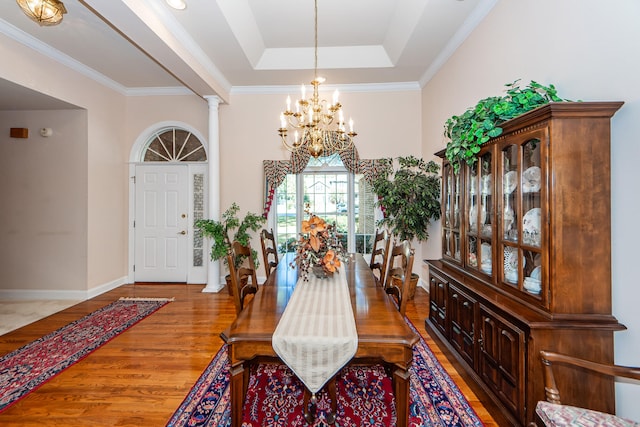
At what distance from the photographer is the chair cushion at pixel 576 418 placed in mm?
1095

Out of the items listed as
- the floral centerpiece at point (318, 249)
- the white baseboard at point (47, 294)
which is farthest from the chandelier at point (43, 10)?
the white baseboard at point (47, 294)

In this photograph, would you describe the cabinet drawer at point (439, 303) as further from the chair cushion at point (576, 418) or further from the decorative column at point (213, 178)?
the decorative column at point (213, 178)

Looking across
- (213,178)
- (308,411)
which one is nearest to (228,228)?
(213,178)

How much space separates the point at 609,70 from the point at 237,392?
2647mm

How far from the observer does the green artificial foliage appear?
371 centimetres

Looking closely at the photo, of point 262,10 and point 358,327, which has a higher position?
point 262,10

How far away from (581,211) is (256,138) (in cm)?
417

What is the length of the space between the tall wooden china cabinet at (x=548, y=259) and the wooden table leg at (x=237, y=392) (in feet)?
4.94

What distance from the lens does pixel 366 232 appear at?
4.70m

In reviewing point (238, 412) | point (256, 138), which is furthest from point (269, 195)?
point (238, 412)

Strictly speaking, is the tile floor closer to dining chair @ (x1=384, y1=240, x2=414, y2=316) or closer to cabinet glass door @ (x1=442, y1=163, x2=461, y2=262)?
dining chair @ (x1=384, y1=240, x2=414, y2=316)

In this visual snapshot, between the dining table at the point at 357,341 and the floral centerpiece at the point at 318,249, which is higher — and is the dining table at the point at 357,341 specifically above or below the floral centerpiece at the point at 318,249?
below

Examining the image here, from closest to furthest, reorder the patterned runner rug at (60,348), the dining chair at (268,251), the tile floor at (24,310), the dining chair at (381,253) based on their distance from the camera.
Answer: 1. the patterned runner rug at (60,348)
2. the dining chair at (381,253)
3. the dining chair at (268,251)
4. the tile floor at (24,310)

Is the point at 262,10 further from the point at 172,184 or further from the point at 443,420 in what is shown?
the point at 443,420
